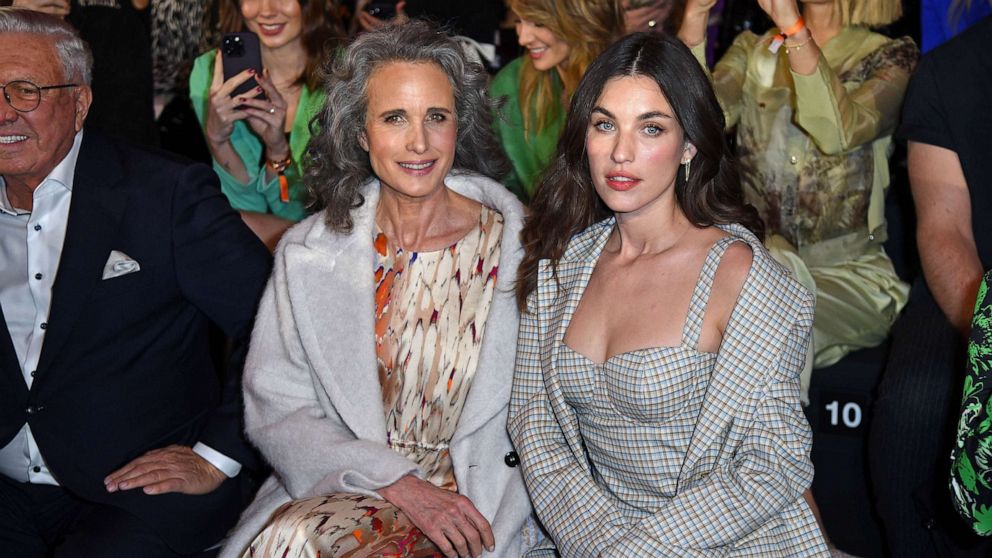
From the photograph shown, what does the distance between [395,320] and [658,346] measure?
64cm

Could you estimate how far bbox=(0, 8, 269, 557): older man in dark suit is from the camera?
9.02ft

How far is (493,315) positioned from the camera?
8.71ft

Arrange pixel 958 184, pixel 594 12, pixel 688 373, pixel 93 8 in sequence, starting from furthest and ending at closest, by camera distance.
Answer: pixel 93 8, pixel 594 12, pixel 958 184, pixel 688 373

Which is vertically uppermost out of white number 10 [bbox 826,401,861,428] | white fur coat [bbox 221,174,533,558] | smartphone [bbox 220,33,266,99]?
smartphone [bbox 220,33,266,99]

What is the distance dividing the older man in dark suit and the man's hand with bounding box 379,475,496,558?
1.64 feet

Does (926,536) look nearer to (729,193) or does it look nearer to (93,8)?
(729,193)

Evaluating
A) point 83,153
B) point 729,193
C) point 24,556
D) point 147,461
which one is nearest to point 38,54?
point 83,153

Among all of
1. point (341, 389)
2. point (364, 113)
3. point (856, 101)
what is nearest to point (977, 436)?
point (341, 389)

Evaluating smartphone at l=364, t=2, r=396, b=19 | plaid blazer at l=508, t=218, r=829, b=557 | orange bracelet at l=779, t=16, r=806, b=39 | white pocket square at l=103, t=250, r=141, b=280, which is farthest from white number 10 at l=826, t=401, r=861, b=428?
smartphone at l=364, t=2, r=396, b=19

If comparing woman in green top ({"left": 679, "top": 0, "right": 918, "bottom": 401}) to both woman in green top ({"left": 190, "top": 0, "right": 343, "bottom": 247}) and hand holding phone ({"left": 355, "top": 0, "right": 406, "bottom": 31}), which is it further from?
woman in green top ({"left": 190, "top": 0, "right": 343, "bottom": 247})

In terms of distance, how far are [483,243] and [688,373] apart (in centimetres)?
63

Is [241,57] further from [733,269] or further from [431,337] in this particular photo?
[733,269]

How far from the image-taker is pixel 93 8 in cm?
432

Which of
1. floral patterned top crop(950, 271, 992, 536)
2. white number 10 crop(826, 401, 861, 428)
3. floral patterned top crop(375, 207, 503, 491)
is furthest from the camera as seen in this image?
white number 10 crop(826, 401, 861, 428)
